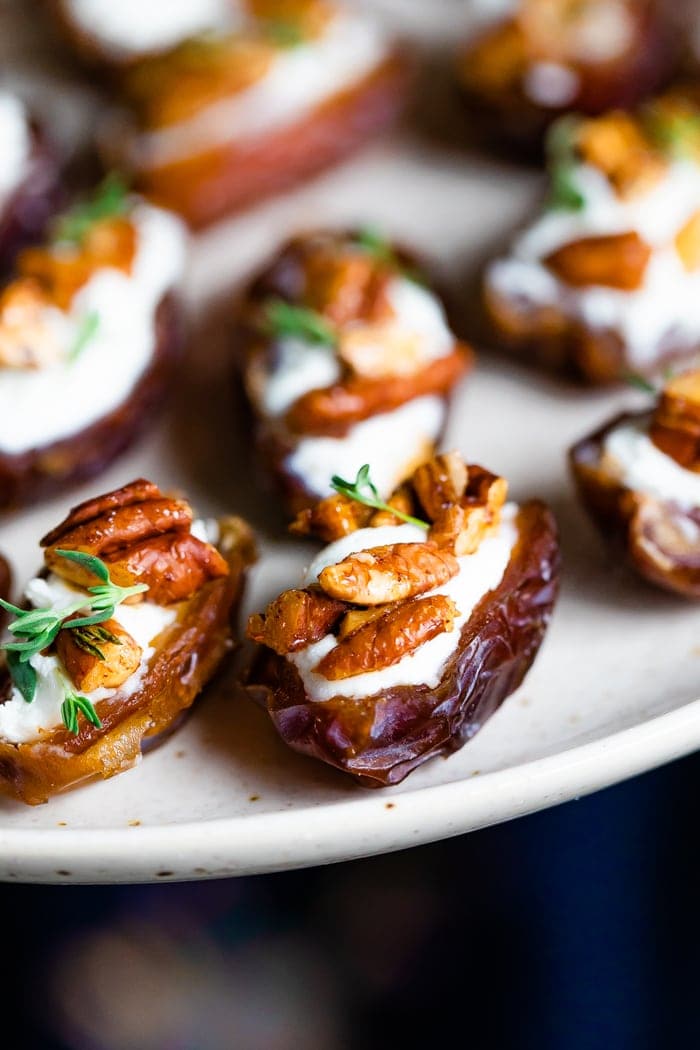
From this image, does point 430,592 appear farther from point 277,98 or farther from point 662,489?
point 277,98

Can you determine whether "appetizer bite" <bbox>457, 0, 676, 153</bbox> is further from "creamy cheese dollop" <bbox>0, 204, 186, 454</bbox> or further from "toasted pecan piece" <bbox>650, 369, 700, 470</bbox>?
"toasted pecan piece" <bbox>650, 369, 700, 470</bbox>

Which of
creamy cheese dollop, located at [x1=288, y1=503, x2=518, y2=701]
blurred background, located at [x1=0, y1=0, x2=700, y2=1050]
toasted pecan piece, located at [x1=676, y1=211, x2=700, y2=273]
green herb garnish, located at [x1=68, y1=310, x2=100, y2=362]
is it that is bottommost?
blurred background, located at [x1=0, y1=0, x2=700, y2=1050]

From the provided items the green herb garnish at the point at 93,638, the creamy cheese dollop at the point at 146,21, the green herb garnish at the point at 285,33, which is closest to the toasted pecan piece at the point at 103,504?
the green herb garnish at the point at 93,638

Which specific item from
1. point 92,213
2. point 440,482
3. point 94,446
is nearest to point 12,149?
point 92,213

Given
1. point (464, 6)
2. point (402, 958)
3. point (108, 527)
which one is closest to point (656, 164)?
point (464, 6)

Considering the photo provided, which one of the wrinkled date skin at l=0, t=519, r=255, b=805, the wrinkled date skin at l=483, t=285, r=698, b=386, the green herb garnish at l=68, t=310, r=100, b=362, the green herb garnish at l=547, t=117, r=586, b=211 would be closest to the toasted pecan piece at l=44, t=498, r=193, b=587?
the wrinkled date skin at l=0, t=519, r=255, b=805

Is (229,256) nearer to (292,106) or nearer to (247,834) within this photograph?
(292,106)
